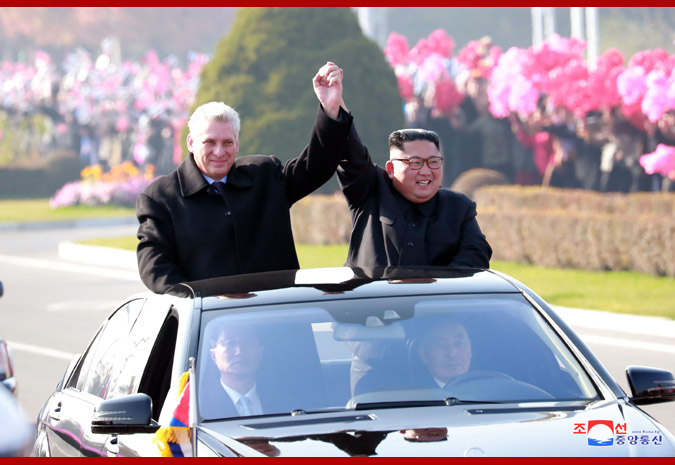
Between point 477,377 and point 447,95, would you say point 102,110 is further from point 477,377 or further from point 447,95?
point 477,377

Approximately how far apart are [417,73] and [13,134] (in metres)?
30.2

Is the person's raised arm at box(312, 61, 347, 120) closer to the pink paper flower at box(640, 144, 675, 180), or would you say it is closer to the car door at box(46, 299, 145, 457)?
the car door at box(46, 299, 145, 457)

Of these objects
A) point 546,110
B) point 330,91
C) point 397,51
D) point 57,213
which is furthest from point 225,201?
point 57,213

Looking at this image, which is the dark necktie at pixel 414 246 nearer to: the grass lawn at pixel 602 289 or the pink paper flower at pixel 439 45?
the grass lawn at pixel 602 289

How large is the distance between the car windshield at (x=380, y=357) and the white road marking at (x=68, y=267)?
52.3 feet

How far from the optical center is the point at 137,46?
94.0m

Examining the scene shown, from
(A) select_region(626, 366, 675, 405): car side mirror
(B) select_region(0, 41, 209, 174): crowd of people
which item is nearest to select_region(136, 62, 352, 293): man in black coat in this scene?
(A) select_region(626, 366, 675, 405): car side mirror

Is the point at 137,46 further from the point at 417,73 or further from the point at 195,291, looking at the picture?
the point at 195,291

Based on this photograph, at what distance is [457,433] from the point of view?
12.6 feet

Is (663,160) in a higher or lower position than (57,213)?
higher

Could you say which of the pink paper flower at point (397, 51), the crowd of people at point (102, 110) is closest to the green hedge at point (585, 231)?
the pink paper flower at point (397, 51)

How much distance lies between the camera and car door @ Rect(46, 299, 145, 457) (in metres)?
4.88

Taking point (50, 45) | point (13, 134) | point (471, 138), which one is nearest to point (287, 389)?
point (471, 138)

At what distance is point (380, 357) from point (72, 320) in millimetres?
11356
